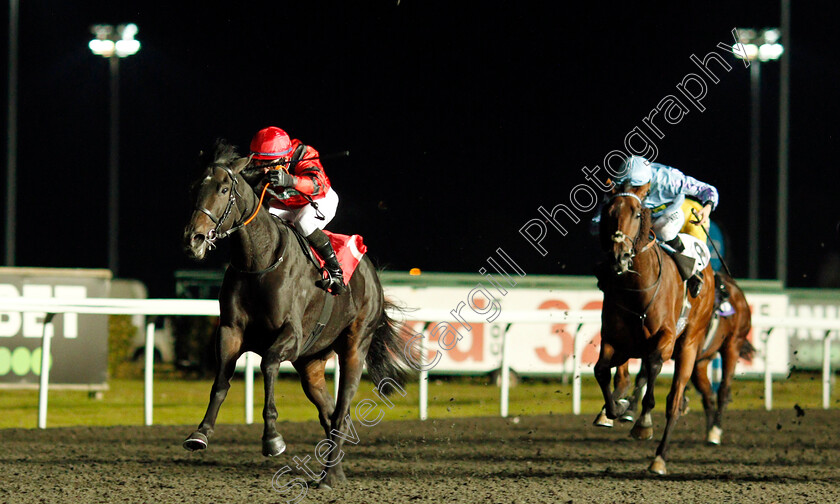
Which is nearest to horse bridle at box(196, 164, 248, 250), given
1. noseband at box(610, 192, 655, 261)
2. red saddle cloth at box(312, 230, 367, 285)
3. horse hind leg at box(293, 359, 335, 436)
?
red saddle cloth at box(312, 230, 367, 285)

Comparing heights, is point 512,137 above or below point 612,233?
above

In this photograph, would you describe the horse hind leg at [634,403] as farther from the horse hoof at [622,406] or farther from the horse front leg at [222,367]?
the horse front leg at [222,367]

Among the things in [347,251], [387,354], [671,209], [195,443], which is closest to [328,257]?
[347,251]

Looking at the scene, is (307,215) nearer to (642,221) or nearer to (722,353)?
(642,221)

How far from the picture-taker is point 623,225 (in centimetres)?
537

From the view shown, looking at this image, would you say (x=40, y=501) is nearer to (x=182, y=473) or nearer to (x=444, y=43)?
(x=182, y=473)

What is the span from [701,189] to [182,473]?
11.6 ft

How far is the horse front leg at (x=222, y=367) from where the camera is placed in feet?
13.5

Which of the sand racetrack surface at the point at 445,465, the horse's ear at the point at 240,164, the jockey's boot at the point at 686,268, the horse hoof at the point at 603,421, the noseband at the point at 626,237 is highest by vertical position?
the horse's ear at the point at 240,164

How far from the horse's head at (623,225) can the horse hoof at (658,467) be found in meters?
1.08

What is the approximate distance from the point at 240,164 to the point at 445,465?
2570 mm

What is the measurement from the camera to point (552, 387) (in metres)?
11.7

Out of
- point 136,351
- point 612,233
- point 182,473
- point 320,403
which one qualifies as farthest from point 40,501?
point 136,351

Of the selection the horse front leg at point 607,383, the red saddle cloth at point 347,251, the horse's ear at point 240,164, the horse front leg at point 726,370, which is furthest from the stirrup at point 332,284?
the horse front leg at point 726,370
